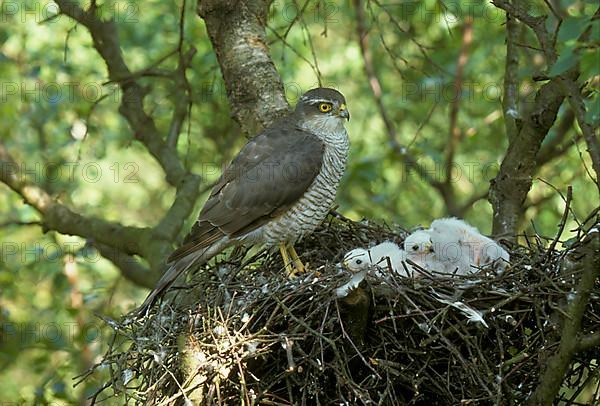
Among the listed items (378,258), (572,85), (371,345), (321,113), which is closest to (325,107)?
(321,113)

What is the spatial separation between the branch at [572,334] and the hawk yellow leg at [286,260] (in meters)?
1.79

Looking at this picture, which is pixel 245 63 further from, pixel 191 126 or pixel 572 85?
pixel 191 126

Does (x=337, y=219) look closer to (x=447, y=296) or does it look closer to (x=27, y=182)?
(x=447, y=296)

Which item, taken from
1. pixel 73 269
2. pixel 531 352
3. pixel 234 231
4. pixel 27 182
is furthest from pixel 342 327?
pixel 73 269

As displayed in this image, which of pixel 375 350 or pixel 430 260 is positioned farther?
pixel 430 260

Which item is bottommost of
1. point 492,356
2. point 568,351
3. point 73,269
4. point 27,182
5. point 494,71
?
point 73,269

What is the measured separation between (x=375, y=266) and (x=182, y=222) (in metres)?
2.17

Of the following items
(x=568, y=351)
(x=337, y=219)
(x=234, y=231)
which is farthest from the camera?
(x=337, y=219)

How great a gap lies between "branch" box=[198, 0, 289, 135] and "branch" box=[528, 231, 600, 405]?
2.89 meters

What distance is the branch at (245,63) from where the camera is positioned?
5828 millimetres

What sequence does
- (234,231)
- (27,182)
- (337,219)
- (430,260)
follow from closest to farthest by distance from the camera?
(430,260) < (234,231) < (337,219) < (27,182)

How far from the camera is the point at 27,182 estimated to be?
6.35m

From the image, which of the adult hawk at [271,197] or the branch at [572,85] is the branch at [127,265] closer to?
the adult hawk at [271,197]

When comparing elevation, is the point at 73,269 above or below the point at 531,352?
below
